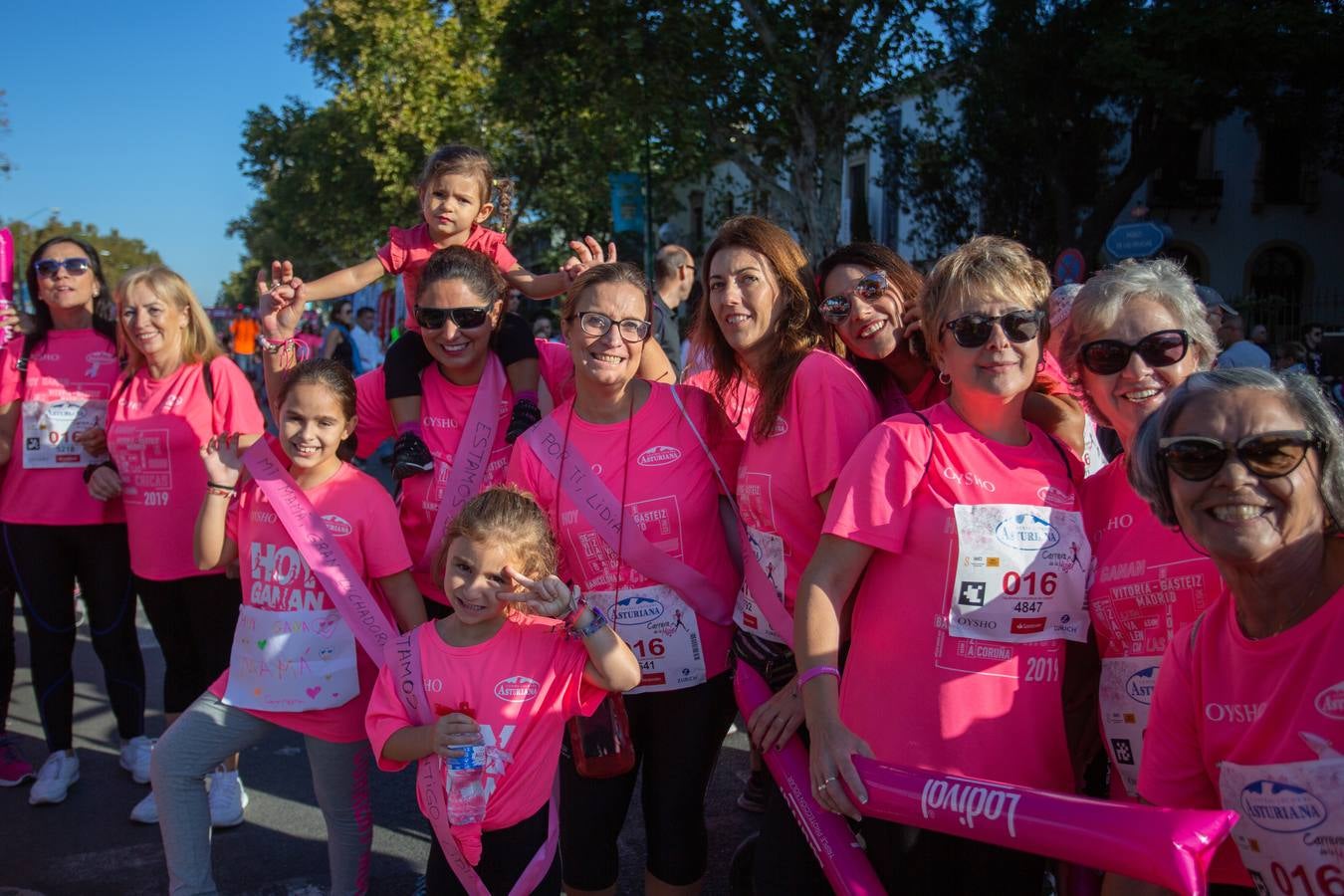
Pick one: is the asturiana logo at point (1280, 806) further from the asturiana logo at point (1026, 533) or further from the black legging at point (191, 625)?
the black legging at point (191, 625)

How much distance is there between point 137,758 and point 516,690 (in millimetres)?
2791

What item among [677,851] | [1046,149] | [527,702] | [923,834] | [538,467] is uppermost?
[1046,149]

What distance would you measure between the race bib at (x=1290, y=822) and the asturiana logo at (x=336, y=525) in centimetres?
231

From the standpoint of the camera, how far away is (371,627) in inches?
115

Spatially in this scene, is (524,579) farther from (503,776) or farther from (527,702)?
(503,776)

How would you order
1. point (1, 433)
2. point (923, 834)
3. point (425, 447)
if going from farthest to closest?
point (1, 433)
point (425, 447)
point (923, 834)

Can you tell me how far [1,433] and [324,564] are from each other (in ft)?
7.04

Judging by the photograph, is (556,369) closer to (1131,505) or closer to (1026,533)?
(1026,533)

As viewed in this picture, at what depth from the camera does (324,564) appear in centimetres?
296

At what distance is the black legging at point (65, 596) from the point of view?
4164 mm

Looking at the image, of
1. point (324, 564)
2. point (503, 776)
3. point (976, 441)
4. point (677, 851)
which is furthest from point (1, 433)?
point (976, 441)

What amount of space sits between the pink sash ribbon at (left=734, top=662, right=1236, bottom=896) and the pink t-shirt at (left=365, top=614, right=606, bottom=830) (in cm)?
75

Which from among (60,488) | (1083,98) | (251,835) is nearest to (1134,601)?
(251,835)

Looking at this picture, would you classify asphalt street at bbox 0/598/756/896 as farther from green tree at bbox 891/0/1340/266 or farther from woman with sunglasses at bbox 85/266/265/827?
green tree at bbox 891/0/1340/266
